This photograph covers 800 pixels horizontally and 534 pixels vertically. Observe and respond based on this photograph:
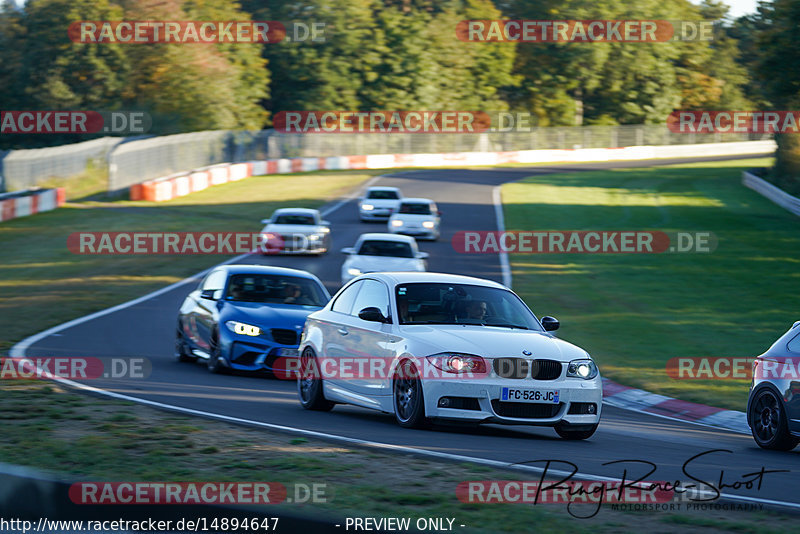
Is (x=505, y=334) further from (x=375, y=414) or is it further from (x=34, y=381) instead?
(x=34, y=381)

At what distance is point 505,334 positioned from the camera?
10641 millimetres

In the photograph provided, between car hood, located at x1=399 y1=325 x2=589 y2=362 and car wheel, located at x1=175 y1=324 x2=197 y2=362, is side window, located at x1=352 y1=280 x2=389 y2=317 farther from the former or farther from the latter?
car wheel, located at x1=175 y1=324 x2=197 y2=362

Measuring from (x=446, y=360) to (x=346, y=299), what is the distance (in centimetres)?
235

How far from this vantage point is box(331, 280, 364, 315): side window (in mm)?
12055

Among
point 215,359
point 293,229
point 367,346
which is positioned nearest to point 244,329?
point 215,359

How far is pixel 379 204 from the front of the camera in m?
43.6

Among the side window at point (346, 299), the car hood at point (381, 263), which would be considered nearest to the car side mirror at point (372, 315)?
the side window at point (346, 299)

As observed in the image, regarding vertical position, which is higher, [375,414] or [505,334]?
[505,334]

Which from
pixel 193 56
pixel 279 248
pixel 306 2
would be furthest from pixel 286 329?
pixel 306 2

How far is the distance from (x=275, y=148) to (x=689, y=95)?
52.7 m

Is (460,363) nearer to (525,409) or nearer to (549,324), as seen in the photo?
(525,409)

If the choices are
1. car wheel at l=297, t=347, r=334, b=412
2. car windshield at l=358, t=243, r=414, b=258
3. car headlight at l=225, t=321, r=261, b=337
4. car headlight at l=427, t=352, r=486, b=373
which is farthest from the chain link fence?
car headlight at l=427, t=352, r=486, b=373

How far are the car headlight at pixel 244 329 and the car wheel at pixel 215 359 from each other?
335mm

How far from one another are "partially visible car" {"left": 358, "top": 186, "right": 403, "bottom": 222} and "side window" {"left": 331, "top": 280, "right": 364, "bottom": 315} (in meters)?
30.8
